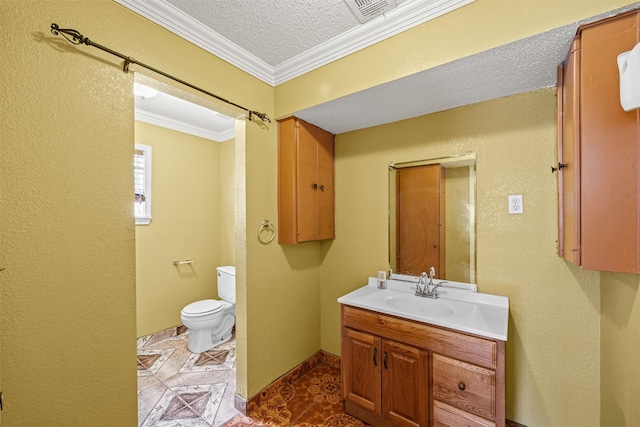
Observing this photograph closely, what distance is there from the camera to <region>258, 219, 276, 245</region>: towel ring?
199 centimetres

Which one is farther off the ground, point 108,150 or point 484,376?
point 108,150

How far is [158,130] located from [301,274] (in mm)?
2242

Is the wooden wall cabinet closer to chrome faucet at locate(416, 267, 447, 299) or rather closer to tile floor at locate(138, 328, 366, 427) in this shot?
chrome faucet at locate(416, 267, 447, 299)

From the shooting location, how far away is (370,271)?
2.32 meters

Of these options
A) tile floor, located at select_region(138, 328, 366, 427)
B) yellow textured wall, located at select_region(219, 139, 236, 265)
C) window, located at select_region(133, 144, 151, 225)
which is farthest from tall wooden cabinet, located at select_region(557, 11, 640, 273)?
window, located at select_region(133, 144, 151, 225)

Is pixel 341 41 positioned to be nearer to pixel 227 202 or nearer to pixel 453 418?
pixel 453 418

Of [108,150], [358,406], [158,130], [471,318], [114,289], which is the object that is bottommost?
[358,406]

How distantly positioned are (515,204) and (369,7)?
1.46 m

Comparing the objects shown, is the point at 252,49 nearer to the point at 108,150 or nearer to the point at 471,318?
the point at 108,150

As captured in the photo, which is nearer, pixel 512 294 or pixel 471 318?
pixel 471 318

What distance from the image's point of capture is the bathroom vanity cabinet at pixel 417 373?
4.38 feet

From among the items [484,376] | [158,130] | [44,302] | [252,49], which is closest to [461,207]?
[484,376]

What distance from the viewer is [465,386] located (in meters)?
1.38

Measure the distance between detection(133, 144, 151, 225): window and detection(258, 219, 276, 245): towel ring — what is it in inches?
62.7
